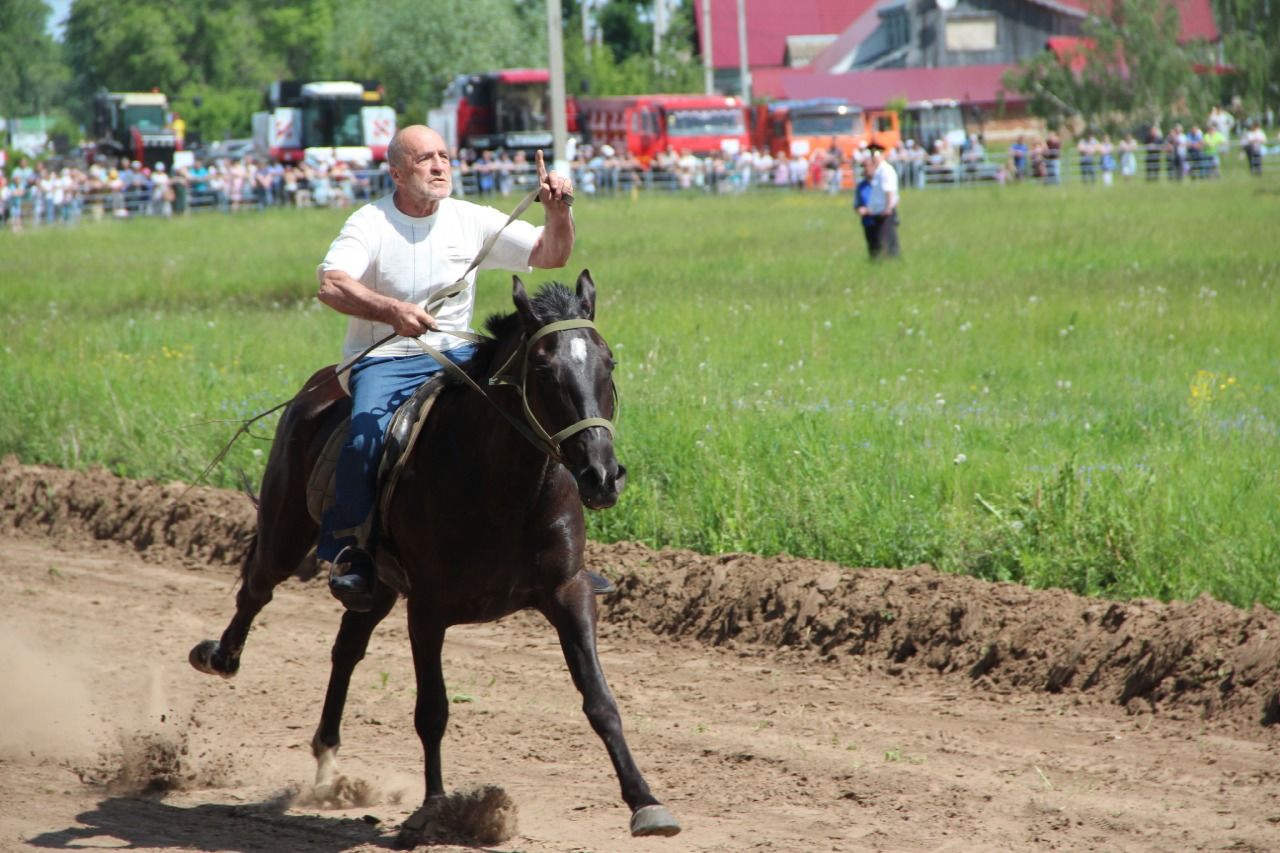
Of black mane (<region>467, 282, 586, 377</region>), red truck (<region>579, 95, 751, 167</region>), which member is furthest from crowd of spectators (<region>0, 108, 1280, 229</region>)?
→ black mane (<region>467, 282, 586, 377</region>)

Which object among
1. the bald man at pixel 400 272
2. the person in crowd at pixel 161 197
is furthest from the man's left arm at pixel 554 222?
the person in crowd at pixel 161 197

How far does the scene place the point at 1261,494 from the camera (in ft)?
28.9

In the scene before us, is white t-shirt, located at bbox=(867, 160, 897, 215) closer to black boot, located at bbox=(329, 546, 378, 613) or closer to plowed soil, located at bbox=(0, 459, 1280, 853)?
plowed soil, located at bbox=(0, 459, 1280, 853)

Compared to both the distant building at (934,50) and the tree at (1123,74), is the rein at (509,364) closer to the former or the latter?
the tree at (1123,74)

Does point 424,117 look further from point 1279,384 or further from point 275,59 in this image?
point 1279,384

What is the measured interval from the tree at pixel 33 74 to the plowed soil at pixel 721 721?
97.0 m

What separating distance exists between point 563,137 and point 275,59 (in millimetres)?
90012

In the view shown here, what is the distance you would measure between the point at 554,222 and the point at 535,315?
919 mm

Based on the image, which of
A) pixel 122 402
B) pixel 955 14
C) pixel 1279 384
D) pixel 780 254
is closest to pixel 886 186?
pixel 780 254

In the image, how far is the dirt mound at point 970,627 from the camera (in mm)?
7414

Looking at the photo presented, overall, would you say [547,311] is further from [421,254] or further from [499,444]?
[421,254]

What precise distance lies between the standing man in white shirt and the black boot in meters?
17.8

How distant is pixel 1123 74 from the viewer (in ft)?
215

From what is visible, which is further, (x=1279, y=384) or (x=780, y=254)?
(x=780, y=254)
